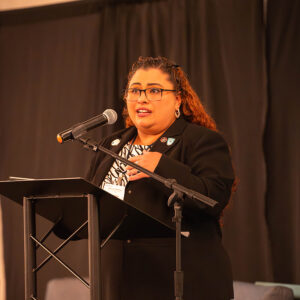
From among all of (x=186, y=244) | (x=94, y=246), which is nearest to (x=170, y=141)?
(x=186, y=244)

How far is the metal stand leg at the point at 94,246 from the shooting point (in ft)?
4.67

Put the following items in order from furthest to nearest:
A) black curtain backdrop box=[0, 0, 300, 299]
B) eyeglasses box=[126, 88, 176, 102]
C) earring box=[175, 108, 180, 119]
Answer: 1. black curtain backdrop box=[0, 0, 300, 299]
2. earring box=[175, 108, 180, 119]
3. eyeglasses box=[126, 88, 176, 102]

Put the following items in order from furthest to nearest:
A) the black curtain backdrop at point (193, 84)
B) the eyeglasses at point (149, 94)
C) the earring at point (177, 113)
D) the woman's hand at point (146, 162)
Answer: the black curtain backdrop at point (193, 84) < the earring at point (177, 113) < the eyeglasses at point (149, 94) < the woman's hand at point (146, 162)

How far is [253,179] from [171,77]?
1.55 metres

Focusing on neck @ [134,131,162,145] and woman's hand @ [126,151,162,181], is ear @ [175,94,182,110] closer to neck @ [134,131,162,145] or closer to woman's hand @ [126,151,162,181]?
neck @ [134,131,162,145]

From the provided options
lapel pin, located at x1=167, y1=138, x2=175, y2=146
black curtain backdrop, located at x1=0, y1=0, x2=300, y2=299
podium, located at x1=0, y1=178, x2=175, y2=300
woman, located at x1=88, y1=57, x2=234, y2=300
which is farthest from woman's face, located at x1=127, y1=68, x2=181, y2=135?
black curtain backdrop, located at x1=0, y1=0, x2=300, y2=299

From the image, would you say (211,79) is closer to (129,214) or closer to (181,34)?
(181,34)

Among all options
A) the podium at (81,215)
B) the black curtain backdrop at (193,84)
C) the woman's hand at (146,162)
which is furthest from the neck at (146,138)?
the black curtain backdrop at (193,84)

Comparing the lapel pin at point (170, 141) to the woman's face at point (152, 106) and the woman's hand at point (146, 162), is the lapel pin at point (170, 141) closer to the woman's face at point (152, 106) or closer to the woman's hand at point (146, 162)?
the woman's face at point (152, 106)

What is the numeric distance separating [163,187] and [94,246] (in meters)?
0.42

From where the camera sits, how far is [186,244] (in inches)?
70.7

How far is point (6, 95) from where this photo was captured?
434 cm

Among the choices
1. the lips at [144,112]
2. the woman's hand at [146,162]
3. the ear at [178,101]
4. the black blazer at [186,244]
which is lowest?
the black blazer at [186,244]

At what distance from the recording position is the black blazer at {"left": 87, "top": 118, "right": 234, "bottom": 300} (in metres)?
1.71
